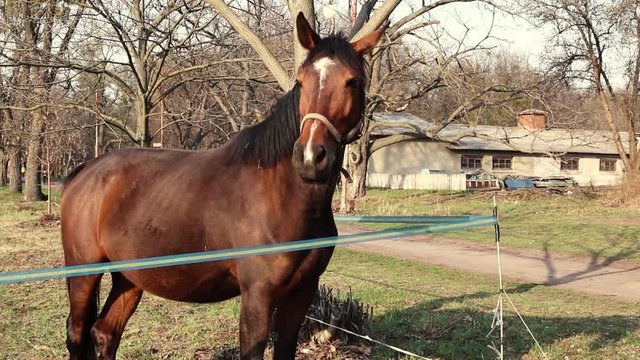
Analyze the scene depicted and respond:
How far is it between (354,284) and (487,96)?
43.8ft

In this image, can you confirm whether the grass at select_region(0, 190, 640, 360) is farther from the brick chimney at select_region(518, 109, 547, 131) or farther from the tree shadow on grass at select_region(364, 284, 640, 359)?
the brick chimney at select_region(518, 109, 547, 131)

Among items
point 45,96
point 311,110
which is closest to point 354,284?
point 311,110

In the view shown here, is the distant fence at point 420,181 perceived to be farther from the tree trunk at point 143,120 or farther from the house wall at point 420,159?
the tree trunk at point 143,120

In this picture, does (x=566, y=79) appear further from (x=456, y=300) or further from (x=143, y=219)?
(x=143, y=219)

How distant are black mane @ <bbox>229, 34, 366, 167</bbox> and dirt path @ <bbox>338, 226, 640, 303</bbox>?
6.86m

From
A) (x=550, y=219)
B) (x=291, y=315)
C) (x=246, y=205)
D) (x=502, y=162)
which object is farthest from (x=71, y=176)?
(x=502, y=162)

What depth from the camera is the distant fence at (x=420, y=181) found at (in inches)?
1460

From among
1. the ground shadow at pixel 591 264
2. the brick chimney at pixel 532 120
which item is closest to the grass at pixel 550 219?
the ground shadow at pixel 591 264

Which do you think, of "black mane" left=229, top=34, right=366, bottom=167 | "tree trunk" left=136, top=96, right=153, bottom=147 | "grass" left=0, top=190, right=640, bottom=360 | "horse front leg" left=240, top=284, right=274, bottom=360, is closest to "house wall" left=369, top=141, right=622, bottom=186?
"tree trunk" left=136, top=96, right=153, bottom=147

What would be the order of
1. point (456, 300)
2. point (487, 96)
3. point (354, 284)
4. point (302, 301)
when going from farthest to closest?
point (487, 96)
point (354, 284)
point (456, 300)
point (302, 301)

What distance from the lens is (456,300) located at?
793cm

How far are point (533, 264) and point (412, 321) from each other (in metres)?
5.74

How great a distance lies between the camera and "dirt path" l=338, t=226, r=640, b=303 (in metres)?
9.29

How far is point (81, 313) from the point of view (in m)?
4.24
